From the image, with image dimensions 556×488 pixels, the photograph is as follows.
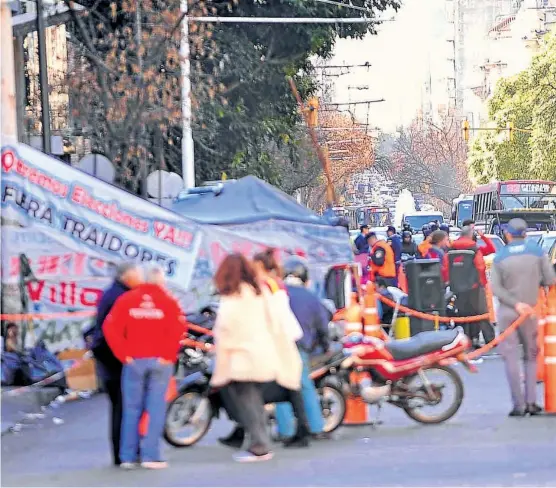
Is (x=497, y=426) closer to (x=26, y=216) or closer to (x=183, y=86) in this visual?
(x=26, y=216)

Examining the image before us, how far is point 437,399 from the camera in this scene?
40.9ft

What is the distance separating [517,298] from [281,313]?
3.33m

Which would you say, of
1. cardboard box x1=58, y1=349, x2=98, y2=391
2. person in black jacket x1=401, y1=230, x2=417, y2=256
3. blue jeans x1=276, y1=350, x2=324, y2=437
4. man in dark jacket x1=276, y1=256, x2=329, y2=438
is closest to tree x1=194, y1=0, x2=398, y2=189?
person in black jacket x1=401, y1=230, x2=417, y2=256

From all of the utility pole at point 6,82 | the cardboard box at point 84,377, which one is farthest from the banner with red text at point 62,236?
the cardboard box at point 84,377

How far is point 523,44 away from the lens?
14100 cm

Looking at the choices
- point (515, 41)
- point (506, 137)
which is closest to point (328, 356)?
point (506, 137)

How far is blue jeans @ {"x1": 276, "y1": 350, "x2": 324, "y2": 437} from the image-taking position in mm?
11266

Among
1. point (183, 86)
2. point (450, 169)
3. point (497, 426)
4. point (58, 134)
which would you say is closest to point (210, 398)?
point (497, 426)

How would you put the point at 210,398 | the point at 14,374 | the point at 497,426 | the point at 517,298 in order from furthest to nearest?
the point at 14,374
the point at 517,298
the point at 497,426
the point at 210,398

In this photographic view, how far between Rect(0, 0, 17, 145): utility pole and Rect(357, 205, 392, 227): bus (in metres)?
78.1

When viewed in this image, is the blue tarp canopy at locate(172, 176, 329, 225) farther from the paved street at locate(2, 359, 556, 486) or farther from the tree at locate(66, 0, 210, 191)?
the tree at locate(66, 0, 210, 191)

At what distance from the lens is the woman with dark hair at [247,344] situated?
411 inches

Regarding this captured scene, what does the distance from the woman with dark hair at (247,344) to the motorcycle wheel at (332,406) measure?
137cm

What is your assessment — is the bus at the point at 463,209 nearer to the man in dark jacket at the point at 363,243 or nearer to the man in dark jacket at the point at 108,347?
the man in dark jacket at the point at 363,243
